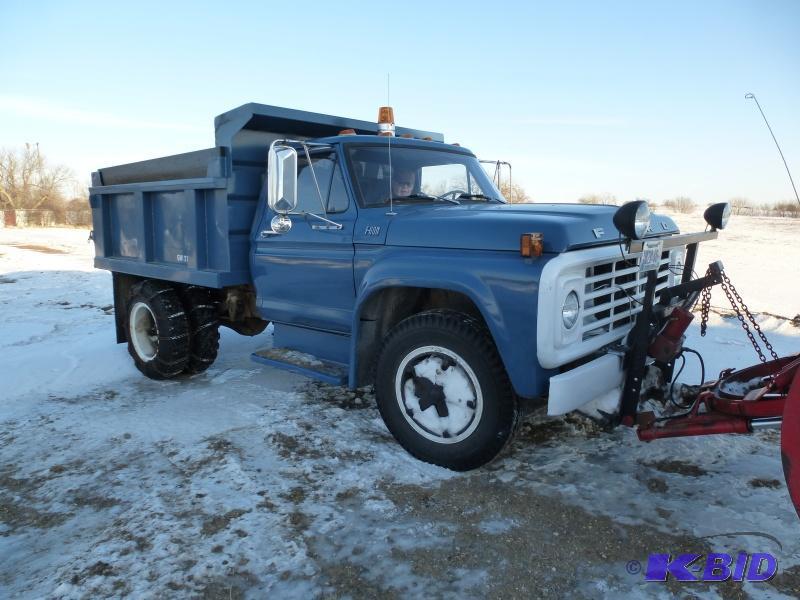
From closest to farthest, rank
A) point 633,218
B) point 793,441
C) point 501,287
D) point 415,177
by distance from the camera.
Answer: point 793,441 < point 633,218 < point 501,287 < point 415,177

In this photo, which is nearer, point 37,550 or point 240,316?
point 37,550

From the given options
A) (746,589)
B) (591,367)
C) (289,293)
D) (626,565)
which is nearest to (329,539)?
(626,565)

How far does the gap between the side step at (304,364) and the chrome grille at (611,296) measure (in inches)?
67.6

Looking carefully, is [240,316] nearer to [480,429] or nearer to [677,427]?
[480,429]

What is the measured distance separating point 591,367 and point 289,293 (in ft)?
7.94

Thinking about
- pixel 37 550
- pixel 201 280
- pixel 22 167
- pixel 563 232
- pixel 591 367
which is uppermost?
pixel 22 167

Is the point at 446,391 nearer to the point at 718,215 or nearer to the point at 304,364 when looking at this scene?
the point at 304,364

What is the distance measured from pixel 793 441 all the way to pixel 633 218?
1237 mm

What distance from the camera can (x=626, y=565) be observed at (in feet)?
8.42

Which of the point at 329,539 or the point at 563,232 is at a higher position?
the point at 563,232

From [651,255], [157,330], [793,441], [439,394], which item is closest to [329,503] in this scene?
[439,394]

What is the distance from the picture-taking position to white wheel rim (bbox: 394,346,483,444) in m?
3.36

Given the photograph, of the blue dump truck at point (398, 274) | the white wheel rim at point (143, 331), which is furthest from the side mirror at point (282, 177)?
the white wheel rim at point (143, 331)

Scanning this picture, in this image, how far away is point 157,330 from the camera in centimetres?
534
